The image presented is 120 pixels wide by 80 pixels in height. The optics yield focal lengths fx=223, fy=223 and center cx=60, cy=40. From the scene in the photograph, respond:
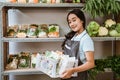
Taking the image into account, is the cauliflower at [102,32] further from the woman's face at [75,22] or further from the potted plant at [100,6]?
the woman's face at [75,22]

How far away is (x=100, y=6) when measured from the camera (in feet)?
8.09

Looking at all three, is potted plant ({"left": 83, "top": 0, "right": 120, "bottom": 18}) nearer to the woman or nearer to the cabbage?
the cabbage

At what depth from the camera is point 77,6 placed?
8.24ft

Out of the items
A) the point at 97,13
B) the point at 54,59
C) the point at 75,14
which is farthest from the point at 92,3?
the point at 54,59

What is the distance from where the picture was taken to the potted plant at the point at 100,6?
244 cm

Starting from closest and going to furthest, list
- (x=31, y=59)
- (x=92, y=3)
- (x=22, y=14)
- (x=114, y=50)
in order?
(x=92, y=3) → (x=31, y=59) → (x=22, y=14) → (x=114, y=50)

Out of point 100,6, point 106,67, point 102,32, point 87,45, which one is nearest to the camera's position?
point 87,45

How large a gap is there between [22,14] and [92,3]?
3.07ft

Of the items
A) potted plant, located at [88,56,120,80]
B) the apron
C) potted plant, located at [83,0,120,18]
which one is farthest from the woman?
potted plant, located at [88,56,120,80]

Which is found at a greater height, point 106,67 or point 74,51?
point 74,51

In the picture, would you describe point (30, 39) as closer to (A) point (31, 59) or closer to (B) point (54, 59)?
(A) point (31, 59)

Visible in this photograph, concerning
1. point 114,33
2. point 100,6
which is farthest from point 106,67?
point 100,6

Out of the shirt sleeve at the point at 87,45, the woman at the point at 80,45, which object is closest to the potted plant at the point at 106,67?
the woman at the point at 80,45

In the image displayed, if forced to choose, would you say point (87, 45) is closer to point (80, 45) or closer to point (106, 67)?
point (80, 45)
